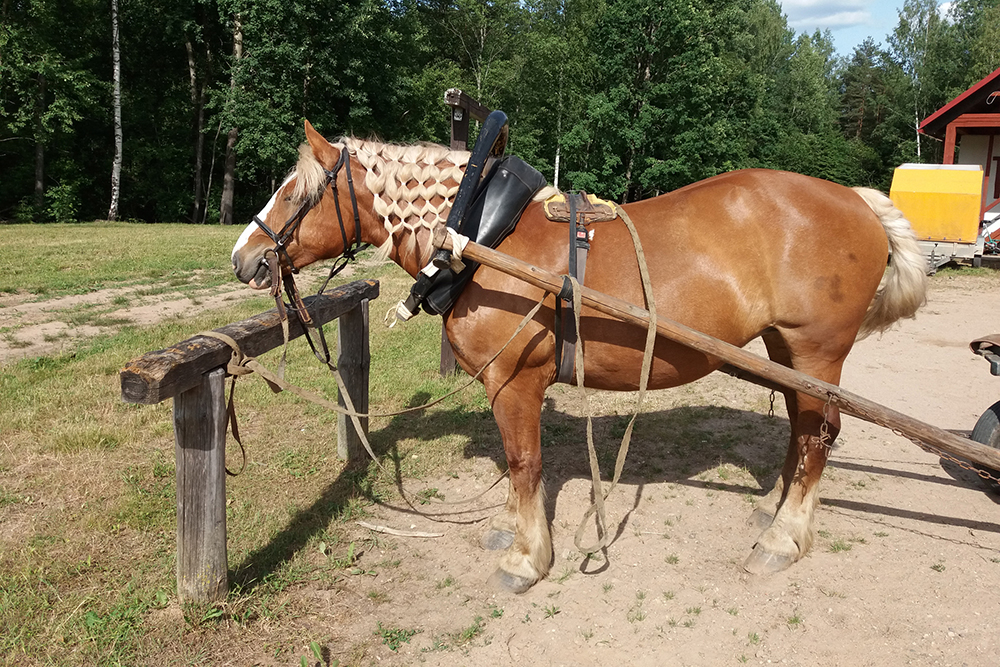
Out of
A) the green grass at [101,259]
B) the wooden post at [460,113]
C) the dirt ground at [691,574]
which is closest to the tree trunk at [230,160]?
the green grass at [101,259]

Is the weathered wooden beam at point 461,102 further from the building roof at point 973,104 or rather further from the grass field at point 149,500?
the building roof at point 973,104

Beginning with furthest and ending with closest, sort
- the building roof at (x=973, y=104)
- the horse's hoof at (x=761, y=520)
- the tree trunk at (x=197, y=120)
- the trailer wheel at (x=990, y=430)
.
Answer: the tree trunk at (x=197, y=120) < the building roof at (x=973, y=104) < the trailer wheel at (x=990, y=430) < the horse's hoof at (x=761, y=520)

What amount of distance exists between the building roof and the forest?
9947 mm

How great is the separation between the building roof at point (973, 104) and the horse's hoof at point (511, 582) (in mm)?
20009

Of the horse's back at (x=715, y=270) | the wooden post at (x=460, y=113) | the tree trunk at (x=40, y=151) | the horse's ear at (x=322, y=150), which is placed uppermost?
the tree trunk at (x=40, y=151)

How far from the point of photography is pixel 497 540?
380 cm

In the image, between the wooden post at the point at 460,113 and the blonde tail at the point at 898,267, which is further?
the wooden post at the point at 460,113

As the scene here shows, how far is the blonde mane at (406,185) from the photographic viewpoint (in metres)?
3.21

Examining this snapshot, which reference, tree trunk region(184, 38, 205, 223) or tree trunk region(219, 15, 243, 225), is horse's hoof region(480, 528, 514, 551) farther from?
tree trunk region(184, 38, 205, 223)

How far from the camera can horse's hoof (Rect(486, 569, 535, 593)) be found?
11.0 feet

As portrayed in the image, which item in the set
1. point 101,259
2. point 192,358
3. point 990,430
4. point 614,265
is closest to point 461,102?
point 614,265

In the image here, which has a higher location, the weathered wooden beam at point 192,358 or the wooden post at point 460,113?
the wooden post at point 460,113

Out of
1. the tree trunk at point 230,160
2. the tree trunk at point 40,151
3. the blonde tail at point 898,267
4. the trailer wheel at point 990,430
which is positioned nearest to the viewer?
the blonde tail at point 898,267

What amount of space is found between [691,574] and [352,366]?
8.80 ft
